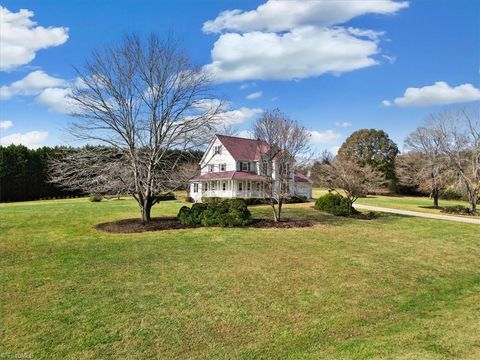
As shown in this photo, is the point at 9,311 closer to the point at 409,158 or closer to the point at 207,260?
the point at 207,260

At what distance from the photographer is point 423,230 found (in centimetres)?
1825

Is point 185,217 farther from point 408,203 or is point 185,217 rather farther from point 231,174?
point 408,203

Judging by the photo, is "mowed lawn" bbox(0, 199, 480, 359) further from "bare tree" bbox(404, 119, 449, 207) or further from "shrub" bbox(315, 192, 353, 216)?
"bare tree" bbox(404, 119, 449, 207)

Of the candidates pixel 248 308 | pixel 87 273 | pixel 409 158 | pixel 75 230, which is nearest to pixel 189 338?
pixel 248 308

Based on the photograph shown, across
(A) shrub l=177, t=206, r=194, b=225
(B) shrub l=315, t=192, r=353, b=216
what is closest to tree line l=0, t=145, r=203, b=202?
(A) shrub l=177, t=206, r=194, b=225

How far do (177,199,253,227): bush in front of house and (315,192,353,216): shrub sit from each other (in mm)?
8318

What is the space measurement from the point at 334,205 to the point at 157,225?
12.5 m

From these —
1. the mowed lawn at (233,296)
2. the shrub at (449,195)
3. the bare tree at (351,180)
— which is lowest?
the mowed lawn at (233,296)

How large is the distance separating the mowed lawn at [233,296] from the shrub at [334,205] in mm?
8440

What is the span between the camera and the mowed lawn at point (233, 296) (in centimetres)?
615

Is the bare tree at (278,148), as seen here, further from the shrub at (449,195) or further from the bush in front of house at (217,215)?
the shrub at (449,195)

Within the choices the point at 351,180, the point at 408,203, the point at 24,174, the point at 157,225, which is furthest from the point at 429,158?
the point at 24,174

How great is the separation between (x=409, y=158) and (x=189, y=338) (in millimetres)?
38379

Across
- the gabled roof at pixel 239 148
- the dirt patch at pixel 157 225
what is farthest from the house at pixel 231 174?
the dirt patch at pixel 157 225
